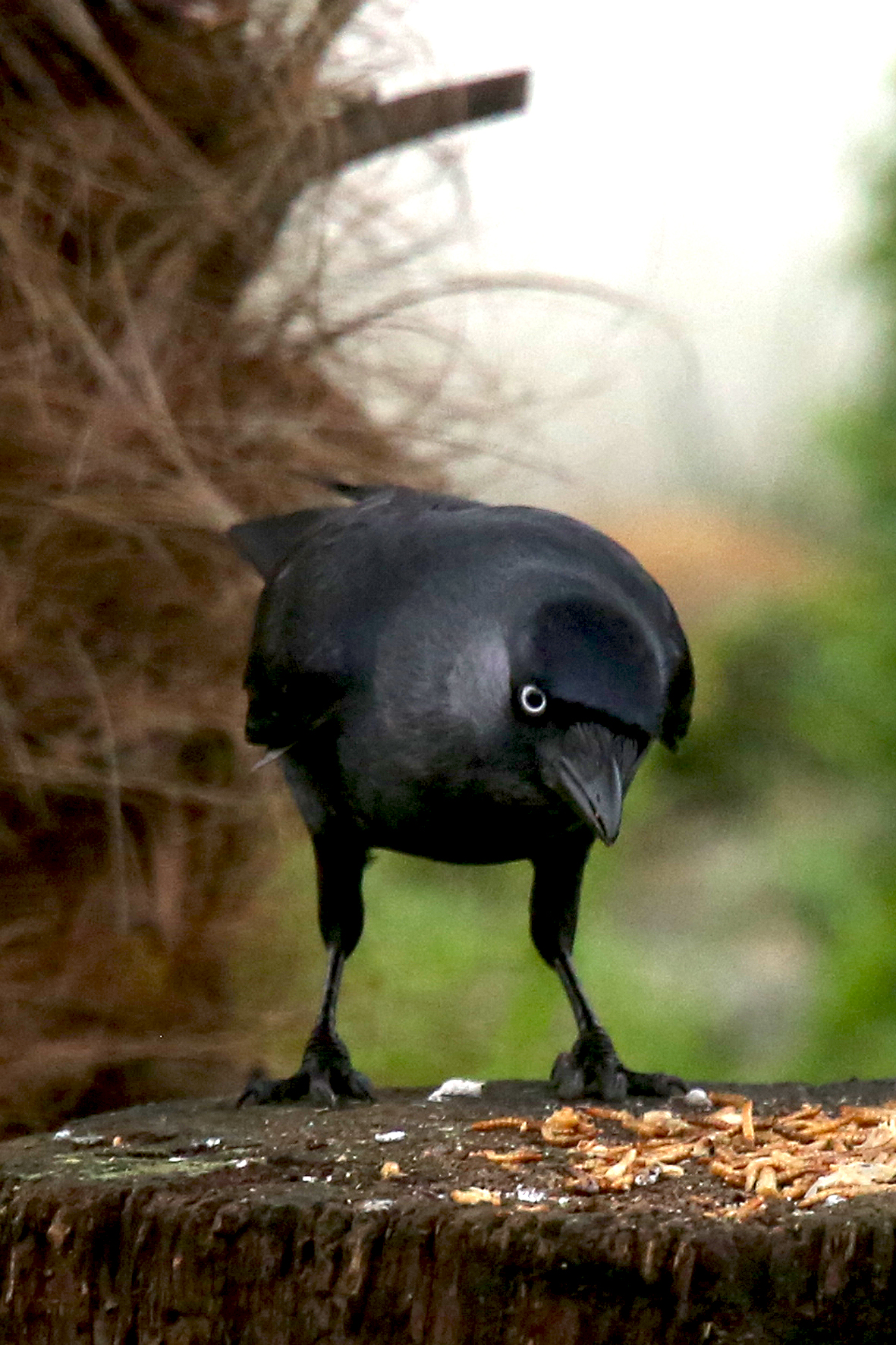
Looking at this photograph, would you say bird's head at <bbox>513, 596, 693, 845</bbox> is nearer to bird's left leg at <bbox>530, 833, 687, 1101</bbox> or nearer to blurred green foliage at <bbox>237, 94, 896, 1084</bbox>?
bird's left leg at <bbox>530, 833, 687, 1101</bbox>

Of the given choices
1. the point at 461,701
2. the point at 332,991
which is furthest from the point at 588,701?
the point at 332,991

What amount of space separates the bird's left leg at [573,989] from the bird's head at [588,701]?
1.16 ft

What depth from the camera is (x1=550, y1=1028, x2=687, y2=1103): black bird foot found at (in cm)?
239

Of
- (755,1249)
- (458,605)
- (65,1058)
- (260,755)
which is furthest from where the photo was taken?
(260,755)

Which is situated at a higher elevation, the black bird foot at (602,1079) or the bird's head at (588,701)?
the bird's head at (588,701)

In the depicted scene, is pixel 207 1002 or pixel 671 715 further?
pixel 207 1002

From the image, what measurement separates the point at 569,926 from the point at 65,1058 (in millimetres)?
856

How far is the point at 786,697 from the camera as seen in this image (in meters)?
9.00

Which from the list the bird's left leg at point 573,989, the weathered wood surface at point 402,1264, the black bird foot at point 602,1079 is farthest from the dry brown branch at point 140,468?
the weathered wood surface at point 402,1264

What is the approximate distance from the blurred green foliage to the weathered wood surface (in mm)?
1489

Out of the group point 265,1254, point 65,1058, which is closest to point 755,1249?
point 265,1254

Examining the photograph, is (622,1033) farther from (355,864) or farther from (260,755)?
(355,864)

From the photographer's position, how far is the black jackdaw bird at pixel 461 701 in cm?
203

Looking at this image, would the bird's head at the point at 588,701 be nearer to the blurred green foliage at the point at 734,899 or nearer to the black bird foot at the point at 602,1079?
the black bird foot at the point at 602,1079
